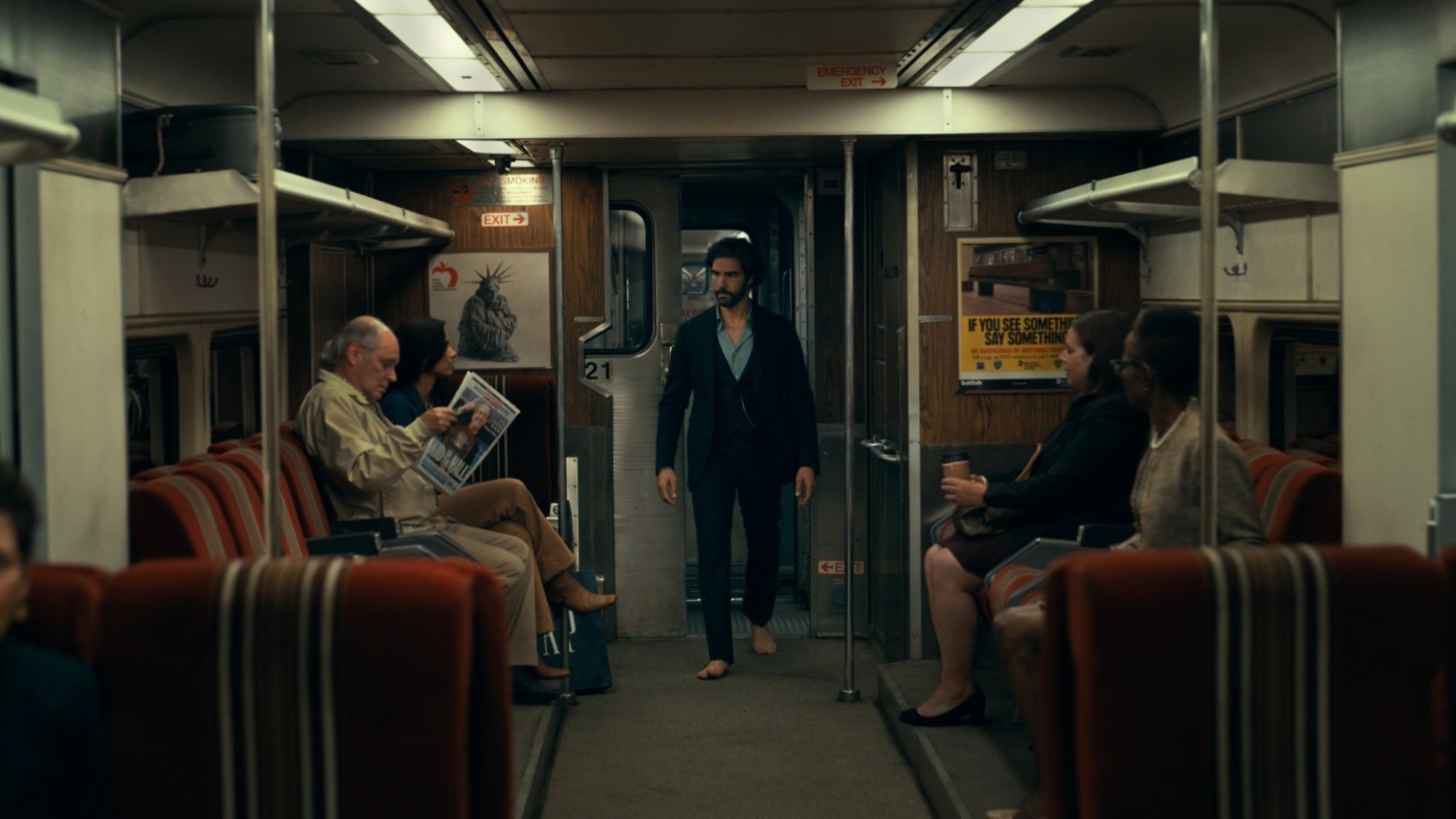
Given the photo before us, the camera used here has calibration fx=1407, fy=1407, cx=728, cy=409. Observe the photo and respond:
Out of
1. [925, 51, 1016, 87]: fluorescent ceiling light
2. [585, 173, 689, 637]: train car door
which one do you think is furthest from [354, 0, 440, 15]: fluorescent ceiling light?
[585, 173, 689, 637]: train car door

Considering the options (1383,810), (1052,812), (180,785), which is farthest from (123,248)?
(1383,810)

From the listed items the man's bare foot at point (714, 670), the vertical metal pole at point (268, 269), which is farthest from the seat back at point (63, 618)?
the man's bare foot at point (714, 670)

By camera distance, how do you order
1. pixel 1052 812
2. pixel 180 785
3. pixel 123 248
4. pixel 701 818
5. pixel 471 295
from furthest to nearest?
pixel 471 295 → pixel 701 818 → pixel 123 248 → pixel 1052 812 → pixel 180 785

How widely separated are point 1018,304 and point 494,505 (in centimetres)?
234

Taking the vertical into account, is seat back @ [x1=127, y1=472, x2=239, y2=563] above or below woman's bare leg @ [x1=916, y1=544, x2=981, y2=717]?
above

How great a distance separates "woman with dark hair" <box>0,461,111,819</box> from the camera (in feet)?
6.95

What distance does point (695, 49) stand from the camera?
4.70m

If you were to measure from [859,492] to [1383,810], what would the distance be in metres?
4.31

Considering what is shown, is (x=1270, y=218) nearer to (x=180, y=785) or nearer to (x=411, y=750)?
(x=411, y=750)

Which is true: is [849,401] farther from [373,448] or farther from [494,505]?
[373,448]

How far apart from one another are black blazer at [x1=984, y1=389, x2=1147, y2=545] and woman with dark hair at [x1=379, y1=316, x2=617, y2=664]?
1.79 metres

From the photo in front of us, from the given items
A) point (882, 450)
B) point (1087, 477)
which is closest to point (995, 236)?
point (882, 450)

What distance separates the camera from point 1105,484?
4.64 meters

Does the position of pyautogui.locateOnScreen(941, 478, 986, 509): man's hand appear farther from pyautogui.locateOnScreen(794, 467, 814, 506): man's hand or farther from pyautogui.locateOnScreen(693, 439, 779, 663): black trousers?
pyautogui.locateOnScreen(693, 439, 779, 663): black trousers
